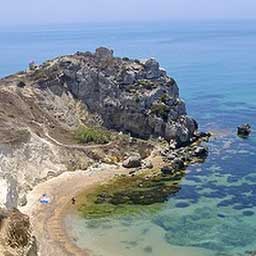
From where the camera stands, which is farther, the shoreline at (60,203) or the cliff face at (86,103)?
the cliff face at (86,103)

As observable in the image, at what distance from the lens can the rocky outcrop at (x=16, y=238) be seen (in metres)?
32.5

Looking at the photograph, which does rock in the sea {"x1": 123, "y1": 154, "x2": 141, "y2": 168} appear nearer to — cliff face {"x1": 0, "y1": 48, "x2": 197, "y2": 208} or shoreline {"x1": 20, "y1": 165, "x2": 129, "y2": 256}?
shoreline {"x1": 20, "y1": 165, "x2": 129, "y2": 256}

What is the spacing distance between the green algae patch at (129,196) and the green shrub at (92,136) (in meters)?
11.4

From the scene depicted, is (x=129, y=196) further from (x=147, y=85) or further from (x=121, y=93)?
(x=147, y=85)

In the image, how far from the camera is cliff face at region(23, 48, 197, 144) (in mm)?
90562

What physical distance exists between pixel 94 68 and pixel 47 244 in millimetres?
48105

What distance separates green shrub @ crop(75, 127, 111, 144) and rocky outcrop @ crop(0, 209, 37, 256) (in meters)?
47.5

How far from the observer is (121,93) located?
9469 cm

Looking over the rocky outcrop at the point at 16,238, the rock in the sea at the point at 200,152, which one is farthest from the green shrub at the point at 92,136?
the rocky outcrop at the point at 16,238

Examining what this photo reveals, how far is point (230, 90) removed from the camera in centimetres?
14350

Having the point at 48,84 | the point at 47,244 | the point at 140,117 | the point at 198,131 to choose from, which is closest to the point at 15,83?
the point at 48,84

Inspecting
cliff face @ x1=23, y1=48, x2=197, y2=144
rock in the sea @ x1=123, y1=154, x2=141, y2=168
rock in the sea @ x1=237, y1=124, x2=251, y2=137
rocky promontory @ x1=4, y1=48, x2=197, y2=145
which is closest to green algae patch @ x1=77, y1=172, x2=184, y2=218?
rock in the sea @ x1=123, y1=154, x2=141, y2=168

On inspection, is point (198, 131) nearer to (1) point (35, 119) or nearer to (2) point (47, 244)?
(1) point (35, 119)

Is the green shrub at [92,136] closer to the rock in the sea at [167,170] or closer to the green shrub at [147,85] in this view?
the rock in the sea at [167,170]
